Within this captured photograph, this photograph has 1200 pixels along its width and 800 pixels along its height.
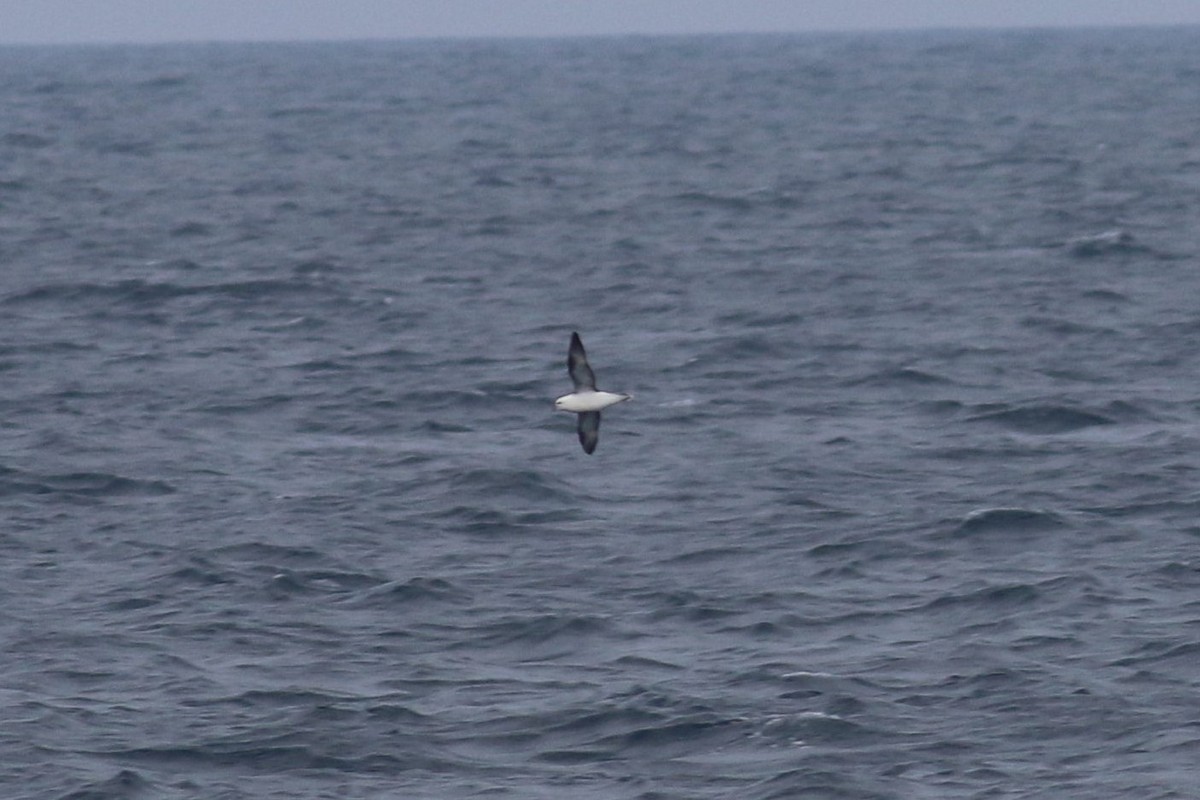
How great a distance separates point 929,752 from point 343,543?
8517 millimetres

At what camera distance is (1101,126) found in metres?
88.4

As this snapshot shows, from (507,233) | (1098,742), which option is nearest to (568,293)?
(507,233)

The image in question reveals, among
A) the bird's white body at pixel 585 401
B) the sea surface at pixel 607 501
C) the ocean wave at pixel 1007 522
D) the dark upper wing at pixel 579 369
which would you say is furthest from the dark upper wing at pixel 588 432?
the ocean wave at pixel 1007 522

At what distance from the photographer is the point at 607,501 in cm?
2680

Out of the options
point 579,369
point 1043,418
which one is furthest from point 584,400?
point 1043,418

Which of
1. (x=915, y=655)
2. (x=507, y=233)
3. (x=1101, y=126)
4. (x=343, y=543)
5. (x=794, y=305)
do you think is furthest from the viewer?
(x=1101, y=126)

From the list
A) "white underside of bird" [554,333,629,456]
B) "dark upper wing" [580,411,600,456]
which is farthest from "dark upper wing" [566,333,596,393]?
"dark upper wing" [580,411,600,456]

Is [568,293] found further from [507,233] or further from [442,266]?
[507,233]

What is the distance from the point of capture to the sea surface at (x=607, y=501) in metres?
19.0

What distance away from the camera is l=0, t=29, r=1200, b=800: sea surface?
1900 cm

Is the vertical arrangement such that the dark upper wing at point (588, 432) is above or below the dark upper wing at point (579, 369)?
below

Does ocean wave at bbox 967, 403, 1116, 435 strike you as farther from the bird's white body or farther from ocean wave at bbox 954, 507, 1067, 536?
the bird's white body

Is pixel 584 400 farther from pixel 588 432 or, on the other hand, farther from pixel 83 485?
pixel 83 485

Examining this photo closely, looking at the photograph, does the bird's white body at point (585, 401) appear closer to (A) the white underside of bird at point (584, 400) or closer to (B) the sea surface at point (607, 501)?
(A) the white underside of bird at point (584, 400)
